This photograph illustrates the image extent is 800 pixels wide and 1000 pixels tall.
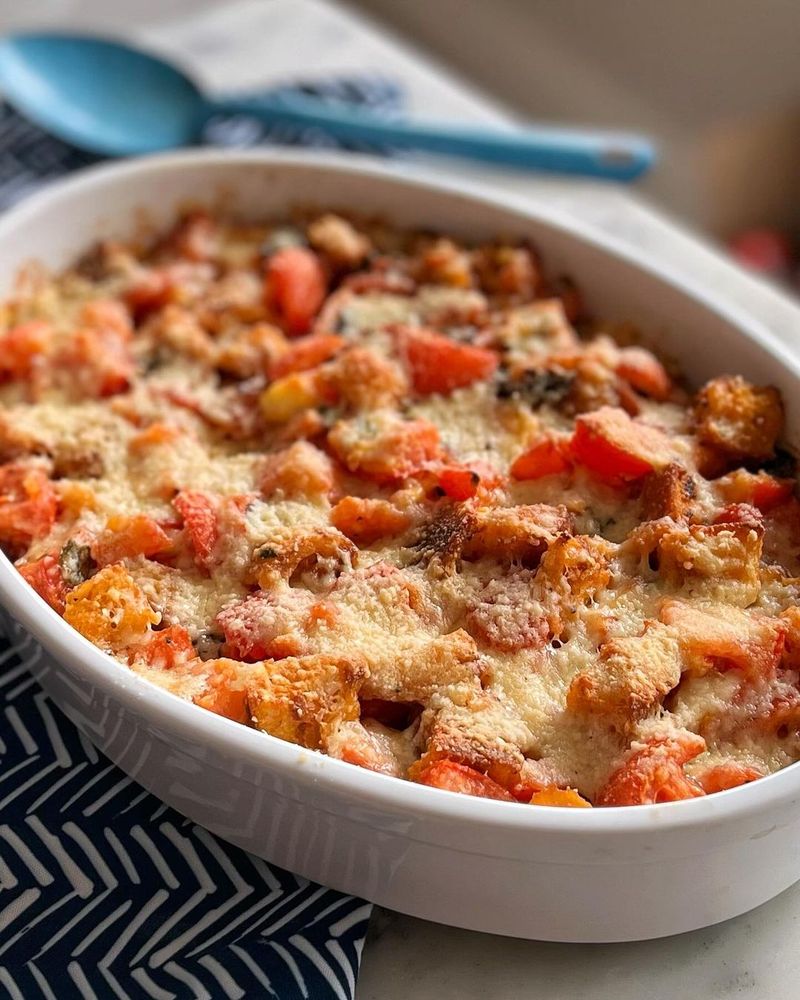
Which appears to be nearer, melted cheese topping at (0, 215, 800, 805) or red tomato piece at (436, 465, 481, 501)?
melted cheese topping at (0, 215, 800, 805)

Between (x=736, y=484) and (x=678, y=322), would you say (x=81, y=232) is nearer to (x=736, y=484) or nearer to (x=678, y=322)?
(x=678, y=322)

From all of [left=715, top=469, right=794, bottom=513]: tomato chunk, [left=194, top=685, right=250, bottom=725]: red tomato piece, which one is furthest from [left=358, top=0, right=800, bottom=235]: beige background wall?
[left=194, top=685, right=250, bottom=725]: red tomato piece

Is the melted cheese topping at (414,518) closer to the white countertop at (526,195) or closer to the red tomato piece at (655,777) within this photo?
the red tomato piece at (655,777)

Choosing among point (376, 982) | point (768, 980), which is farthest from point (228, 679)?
point (768, 980)

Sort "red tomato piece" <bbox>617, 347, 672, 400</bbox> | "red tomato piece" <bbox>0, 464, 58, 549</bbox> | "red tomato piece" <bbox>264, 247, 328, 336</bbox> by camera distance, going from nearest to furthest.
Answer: "red tomato piece" <bbox>0, 464, 58, 549</bbox> → "red tomato piece" <bbox>617, 347, 672, 400</bbox> → "red tomato piece" <bbox>264, 247, 328, 336</bbox>

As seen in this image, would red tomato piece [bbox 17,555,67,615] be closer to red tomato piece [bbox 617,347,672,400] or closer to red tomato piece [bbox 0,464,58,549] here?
red tomato piece [bbox 0,464,58,549]

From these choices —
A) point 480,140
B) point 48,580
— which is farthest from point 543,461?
point 480,140

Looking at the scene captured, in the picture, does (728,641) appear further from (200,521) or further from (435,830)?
(200,521)
